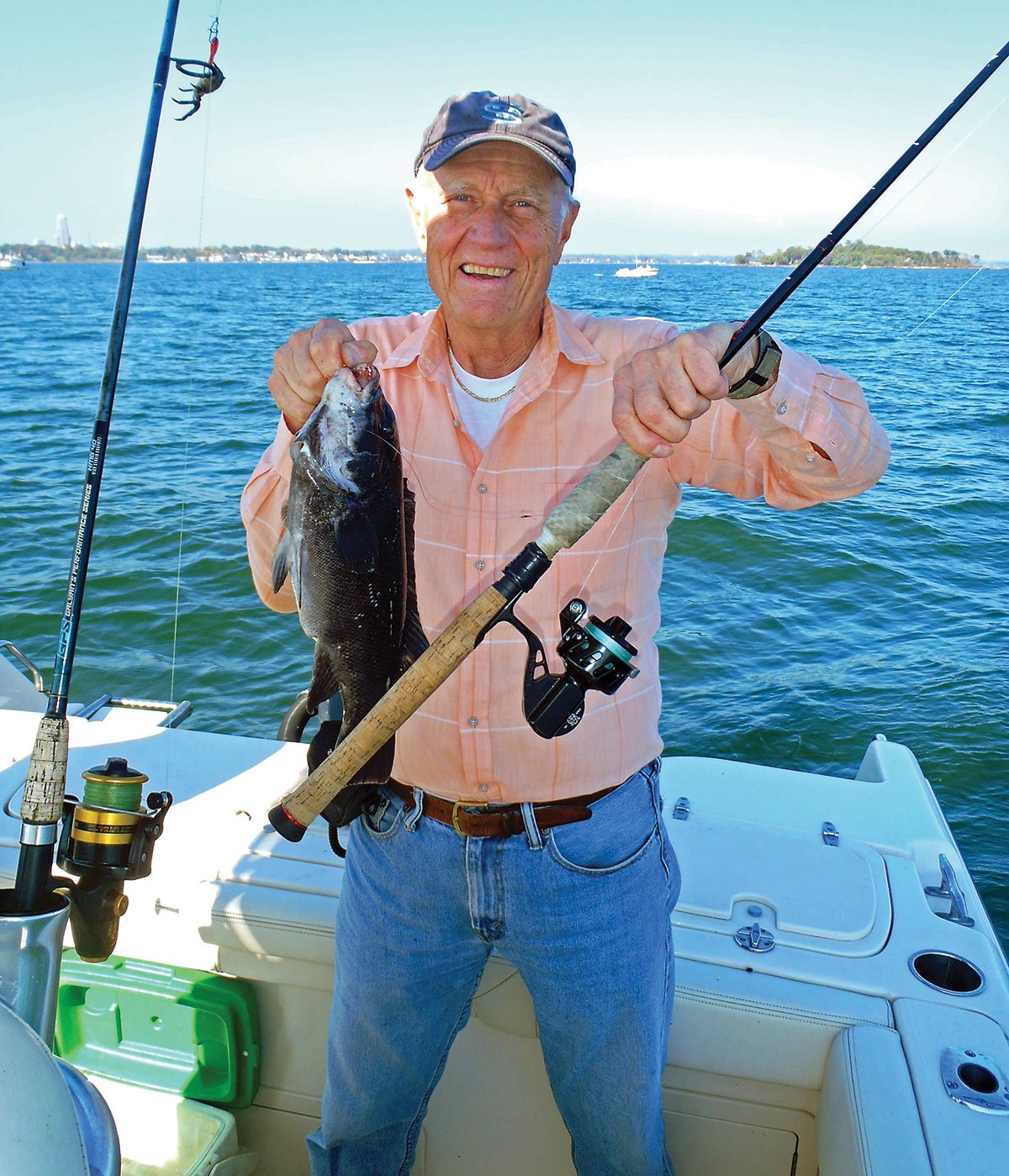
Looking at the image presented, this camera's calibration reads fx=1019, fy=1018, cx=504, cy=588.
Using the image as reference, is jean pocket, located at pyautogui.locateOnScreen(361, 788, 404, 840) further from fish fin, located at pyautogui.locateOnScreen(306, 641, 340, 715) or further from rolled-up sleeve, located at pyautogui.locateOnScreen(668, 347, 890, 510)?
rolled-up sleeve, located at pyautogui.locateOnScreen(668, 347, 890, 510)

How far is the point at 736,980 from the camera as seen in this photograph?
8.16 ft

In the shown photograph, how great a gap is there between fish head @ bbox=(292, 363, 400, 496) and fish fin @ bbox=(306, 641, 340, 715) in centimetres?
40

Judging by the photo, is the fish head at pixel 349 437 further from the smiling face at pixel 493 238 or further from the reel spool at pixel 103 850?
the reel spool at pixel 103 850

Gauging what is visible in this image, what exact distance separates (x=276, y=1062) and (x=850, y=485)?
7.28ft

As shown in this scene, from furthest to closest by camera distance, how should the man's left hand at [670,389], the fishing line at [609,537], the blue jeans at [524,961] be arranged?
the fishing line at [609,537]
the blue jeans at [524,961]
the man's left hand at [670,389]

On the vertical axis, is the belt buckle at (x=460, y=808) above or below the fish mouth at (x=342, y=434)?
below

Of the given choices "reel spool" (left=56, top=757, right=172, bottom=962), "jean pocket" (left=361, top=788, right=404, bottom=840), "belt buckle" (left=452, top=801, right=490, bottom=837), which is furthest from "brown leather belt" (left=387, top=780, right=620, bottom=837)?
"reel spool" (left=56, top=757, right=172, bottom=962)

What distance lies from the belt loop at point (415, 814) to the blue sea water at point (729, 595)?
217cm

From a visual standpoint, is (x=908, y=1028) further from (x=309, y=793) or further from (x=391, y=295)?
(x=391, y=295)

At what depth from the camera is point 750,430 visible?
229 centimetres

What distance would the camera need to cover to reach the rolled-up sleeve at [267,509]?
2346 mm

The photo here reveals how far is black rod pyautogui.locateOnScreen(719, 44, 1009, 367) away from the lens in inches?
81.6

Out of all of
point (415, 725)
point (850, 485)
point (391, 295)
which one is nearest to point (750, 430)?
point (850, 485)

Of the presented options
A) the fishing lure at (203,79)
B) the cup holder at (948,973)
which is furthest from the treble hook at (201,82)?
the cup holder at (948,973)
